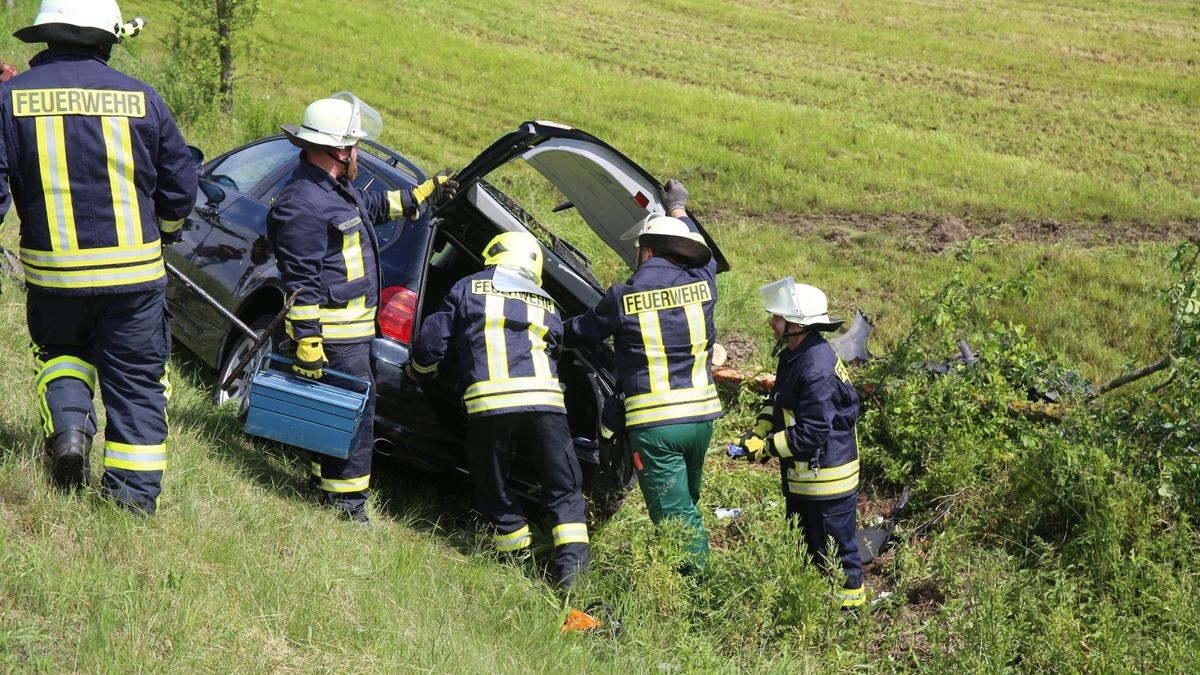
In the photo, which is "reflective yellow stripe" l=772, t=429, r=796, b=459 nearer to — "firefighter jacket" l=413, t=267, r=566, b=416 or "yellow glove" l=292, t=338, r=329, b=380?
"firefighter jacket" l=413, t=267, r=566, b=416

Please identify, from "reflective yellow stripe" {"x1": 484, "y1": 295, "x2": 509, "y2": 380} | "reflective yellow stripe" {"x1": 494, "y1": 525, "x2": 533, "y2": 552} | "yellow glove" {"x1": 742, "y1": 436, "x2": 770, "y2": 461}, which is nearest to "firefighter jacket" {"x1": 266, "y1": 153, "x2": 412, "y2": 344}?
"reflective yellow stripe" {"x1": 484, "y1": 295, "x2": 509, "y2": 380}

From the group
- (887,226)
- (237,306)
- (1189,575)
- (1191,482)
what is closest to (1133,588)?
(1189,575)

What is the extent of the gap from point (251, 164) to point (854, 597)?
4222 millimetres

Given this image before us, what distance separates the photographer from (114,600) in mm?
3193

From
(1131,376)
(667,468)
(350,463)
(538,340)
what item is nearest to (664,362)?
(667,468)

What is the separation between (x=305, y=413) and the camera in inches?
177

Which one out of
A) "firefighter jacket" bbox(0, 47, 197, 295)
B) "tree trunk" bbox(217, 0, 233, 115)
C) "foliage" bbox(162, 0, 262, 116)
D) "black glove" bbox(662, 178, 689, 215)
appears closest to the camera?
"firefighter jacket" bbox(0, 47, 197, 295)

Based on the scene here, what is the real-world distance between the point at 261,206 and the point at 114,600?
10.2ft

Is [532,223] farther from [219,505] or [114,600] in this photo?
[114,600]

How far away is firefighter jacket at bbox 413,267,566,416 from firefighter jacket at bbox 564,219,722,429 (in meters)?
0.34

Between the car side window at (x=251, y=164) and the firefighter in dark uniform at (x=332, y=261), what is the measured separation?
1479 millimetres

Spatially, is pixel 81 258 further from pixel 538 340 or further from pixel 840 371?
pixel 840 371

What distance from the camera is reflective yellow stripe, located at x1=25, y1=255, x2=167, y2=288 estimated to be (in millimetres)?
3775

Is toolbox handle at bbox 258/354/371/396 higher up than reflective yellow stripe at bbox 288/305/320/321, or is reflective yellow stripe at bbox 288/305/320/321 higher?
reflective yellow stripe at bbox 288/305/320/321
